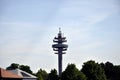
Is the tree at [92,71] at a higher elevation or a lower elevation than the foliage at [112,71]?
lower

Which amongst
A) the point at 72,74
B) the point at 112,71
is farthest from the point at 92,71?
the point at 112,71

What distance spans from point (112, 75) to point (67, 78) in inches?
2468

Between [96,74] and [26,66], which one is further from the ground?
[26,66]

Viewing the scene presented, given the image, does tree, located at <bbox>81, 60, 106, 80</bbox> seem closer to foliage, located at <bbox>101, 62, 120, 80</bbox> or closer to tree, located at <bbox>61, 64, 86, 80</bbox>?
tree, located at <bbox>61, 64, 86, 80</bbox>

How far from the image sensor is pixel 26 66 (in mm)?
175625

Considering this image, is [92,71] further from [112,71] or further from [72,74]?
[112,71]

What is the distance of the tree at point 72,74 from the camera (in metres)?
120

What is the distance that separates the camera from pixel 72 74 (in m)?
121

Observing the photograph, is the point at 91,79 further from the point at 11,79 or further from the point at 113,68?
the point at 113,68

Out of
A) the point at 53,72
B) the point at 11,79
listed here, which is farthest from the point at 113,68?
the point at 11,79

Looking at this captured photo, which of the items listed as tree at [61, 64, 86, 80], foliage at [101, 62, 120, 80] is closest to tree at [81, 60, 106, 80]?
tree at [61, 64, 86, 80]

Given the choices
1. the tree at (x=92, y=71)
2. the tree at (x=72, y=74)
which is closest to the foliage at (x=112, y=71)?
the tree at (x=92, y=71)

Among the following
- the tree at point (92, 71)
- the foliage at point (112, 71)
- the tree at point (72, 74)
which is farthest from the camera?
the foliage at point (112, 71)

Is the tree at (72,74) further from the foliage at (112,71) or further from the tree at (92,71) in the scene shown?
the foliage at (112,71)
